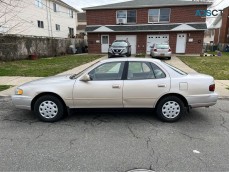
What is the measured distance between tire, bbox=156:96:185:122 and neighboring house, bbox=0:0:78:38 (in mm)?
14701

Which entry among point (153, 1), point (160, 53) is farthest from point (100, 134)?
point (153, 1)

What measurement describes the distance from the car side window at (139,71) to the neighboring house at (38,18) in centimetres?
1390

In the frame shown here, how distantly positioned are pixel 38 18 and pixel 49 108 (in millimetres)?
21242

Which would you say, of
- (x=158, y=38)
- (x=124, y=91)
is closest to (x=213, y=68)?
(x=124, y=91)

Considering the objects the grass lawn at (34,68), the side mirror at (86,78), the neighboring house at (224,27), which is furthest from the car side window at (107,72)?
the neighboring house at (224,27)

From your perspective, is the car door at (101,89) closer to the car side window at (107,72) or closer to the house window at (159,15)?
the car side window at (107,72)

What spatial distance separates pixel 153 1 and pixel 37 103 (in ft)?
73.0

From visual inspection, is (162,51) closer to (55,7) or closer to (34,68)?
(34,68)

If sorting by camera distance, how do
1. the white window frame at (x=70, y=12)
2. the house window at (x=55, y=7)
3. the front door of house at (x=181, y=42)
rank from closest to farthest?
1. the front door of house at (x=181, y=42)
2. the house window at (x=55, y=7)
3. the white window frame at (x=70, y=12)

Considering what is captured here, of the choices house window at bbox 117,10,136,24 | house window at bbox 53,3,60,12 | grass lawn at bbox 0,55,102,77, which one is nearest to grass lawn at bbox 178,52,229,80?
grass lawn at bbox 0,55,102,77

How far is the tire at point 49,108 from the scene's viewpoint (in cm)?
432

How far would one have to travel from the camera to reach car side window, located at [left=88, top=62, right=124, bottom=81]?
4324 mm

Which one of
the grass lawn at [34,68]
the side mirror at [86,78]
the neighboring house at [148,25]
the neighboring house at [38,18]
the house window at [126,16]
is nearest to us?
the side mirror at [86,78]

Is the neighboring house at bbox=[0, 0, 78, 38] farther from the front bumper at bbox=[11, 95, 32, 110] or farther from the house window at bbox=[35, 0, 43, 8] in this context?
the front bumper at bbox=[11, 95, 32, 110]
